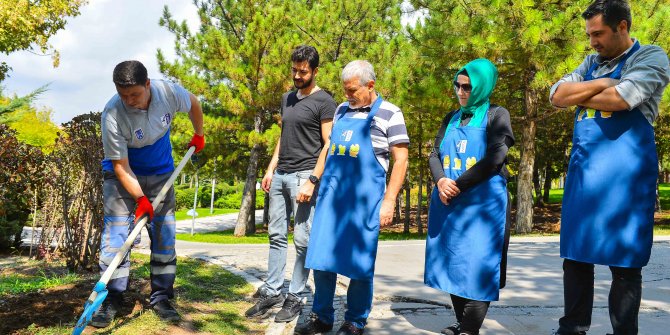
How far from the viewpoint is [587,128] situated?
2.83m

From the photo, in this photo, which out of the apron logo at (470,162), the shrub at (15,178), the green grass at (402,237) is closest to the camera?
the apron logo at (470,162)

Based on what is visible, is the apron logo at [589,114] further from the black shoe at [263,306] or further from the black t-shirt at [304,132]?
the black shoe at [263,306]

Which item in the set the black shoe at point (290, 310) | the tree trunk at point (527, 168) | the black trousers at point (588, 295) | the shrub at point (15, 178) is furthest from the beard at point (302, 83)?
the tree trunk at point (527, 168)

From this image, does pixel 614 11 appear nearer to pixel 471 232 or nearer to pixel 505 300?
pixel 471 232

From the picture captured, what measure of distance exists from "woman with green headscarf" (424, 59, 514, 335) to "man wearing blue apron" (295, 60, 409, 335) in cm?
34

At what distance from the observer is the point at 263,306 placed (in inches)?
155

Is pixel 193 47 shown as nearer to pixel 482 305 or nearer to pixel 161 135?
pixel 161 135

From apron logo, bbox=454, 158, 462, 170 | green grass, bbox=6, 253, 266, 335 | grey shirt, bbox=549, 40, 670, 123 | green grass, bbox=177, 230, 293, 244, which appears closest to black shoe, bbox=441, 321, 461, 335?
apron logo, bbox=454, 158, 462, 170

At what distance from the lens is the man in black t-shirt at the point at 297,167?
385 cm

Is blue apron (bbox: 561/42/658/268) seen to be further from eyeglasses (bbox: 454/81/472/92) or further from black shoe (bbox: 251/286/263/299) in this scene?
black shoe (bbox: 251/286/263/299)

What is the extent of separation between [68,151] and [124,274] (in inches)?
115

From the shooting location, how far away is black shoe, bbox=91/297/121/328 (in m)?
3.43

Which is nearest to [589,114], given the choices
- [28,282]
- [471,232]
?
[471,232]

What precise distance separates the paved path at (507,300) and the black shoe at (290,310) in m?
0.04
